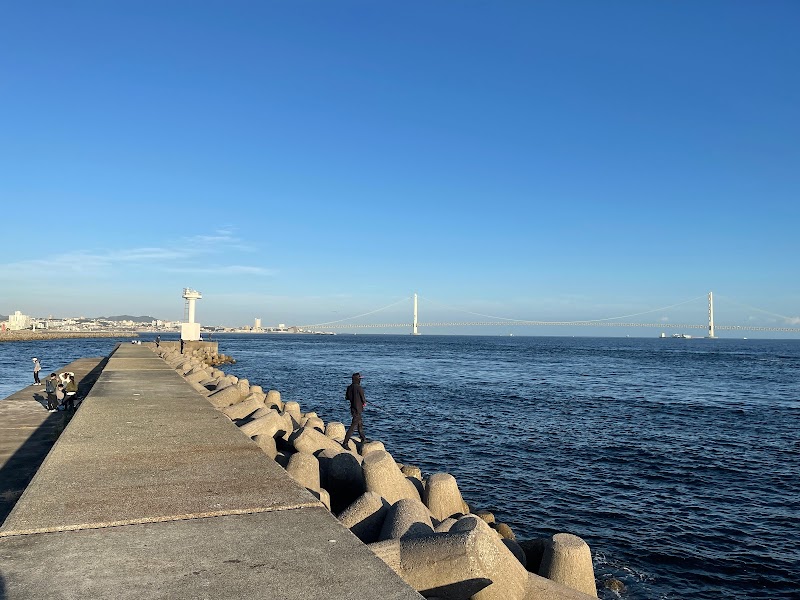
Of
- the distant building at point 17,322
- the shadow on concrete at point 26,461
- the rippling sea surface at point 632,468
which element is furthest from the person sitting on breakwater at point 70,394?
the distant building at point 17,322

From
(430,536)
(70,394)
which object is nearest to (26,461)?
(70,394)

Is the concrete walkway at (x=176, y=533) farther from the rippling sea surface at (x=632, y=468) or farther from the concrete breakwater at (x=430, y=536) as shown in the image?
the rippling sea surface at (x=632, y=468)

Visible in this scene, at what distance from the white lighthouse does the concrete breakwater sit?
1689 inches

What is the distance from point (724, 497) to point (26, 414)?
38.9ft

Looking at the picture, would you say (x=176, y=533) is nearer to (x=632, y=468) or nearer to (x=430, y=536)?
(x=430, y=536)

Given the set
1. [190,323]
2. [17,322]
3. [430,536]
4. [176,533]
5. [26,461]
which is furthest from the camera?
[17,322]

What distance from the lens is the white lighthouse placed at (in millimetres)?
49206

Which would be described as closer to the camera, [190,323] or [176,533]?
[176,533]

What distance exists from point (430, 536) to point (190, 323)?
49402 mm

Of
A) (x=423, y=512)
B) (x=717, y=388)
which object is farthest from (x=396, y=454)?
(x=717, y=388)

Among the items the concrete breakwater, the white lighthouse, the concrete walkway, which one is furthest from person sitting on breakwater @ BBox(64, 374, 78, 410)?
the white lighthouse

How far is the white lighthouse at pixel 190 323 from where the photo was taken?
49206 mm

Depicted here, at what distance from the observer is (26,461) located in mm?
7312

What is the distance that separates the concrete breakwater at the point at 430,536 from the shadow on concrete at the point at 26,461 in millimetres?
2422
